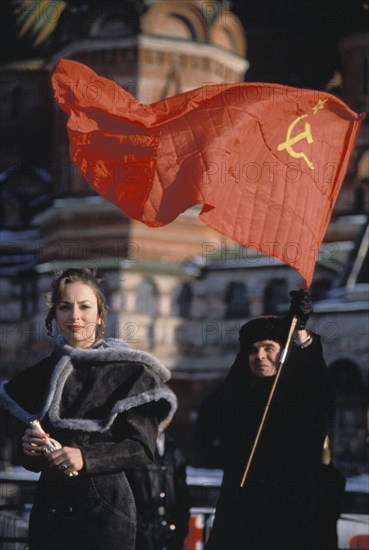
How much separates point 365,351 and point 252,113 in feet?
66.5

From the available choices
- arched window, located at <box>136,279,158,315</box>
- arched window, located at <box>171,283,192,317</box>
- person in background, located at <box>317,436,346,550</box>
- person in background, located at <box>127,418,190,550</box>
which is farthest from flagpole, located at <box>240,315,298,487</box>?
arched window, located at <box>171,283,192,317</box>

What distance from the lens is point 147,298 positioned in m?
30.9

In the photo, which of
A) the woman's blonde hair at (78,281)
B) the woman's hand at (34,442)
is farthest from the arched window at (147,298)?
the woman's hand at (34,442)

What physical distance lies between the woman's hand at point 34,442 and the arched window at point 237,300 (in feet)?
84.1

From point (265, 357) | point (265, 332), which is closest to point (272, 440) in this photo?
point (265, 357)

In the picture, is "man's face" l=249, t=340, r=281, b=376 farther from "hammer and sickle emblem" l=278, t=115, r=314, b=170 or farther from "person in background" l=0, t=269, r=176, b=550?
"hammer and sickle emblem" l=278, t=115, r=314, b=170

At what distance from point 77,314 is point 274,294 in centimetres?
2506

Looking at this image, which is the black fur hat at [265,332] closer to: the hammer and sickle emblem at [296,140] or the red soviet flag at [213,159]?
the red soviet flag at [213,159]

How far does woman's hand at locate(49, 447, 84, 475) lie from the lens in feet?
18.8

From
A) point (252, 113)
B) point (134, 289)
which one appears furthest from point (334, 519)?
point (134, 289)

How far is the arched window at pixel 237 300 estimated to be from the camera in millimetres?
31438

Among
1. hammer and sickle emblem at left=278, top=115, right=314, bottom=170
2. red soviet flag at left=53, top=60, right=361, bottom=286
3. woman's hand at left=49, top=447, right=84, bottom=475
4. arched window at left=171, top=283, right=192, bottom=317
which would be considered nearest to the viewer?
woman's hand at left=49, top=447, right=84, bottom=475

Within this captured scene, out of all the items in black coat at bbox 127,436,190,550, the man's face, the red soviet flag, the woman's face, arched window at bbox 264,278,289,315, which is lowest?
black coat at bbox 127,436,190,550

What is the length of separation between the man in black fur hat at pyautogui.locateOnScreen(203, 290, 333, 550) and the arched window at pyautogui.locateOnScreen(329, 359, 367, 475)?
18.1 meters
